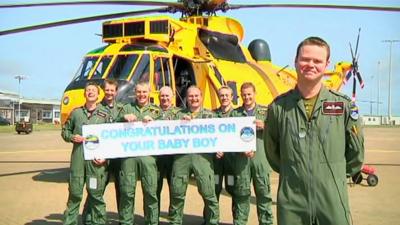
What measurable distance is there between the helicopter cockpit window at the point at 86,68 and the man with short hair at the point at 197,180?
4.63 metres

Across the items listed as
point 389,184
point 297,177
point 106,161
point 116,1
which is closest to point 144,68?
point 116,1

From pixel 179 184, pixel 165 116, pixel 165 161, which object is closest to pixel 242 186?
pixel 179 184

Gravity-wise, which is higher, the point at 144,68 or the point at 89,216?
the point at 144,68

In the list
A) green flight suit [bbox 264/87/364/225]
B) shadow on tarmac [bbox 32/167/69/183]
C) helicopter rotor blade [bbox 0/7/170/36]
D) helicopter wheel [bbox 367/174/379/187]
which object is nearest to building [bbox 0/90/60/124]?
shadow on tarmac [bbox 32/167/69/183]

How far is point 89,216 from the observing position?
575cm

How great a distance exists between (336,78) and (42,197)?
11164 mm

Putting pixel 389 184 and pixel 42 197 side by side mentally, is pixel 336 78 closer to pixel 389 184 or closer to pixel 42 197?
pixel 389 184

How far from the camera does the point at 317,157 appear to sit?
9.84 ft

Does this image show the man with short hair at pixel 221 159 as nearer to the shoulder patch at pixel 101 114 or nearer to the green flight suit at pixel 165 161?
the green flight suit at pixel 165 161

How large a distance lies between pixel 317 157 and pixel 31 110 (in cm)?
9506

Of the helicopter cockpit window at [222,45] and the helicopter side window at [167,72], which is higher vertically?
the helicopter cockpit window at [222,45]

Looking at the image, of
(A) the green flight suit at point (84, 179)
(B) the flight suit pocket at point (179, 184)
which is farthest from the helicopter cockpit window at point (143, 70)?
(B) the flight suit pocket at point (179, 184)

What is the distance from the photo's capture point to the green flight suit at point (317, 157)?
2971 mm

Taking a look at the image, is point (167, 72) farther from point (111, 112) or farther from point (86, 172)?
point (86, 172)
